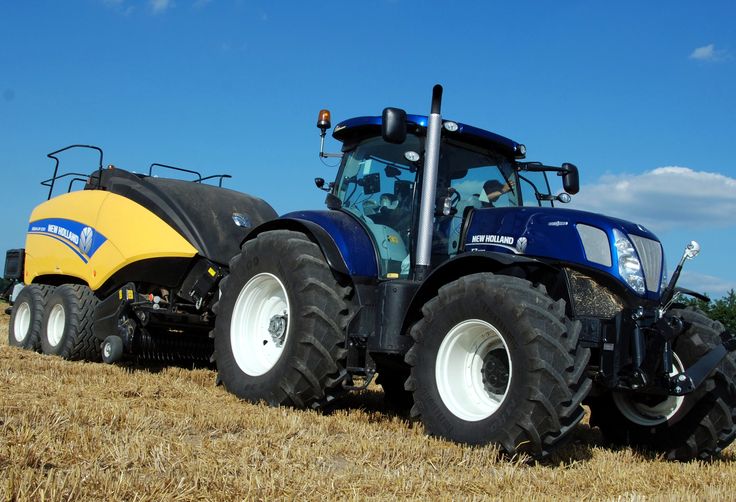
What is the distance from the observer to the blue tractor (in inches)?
176

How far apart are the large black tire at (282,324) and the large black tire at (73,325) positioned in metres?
2.40

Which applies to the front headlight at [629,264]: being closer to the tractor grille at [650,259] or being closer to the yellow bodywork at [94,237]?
the tractor grille at [650,259]

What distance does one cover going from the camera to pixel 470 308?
4758 mm

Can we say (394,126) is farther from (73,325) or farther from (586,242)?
(73,325)

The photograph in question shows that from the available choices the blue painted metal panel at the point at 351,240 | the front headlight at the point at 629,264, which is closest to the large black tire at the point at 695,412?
the front headlight at the point at 629,264

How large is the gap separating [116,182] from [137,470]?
19.1 ft

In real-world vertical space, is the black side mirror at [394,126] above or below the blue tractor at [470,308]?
above

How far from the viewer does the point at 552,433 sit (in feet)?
13.9

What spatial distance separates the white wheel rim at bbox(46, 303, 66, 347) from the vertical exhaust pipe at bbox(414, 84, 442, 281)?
5.09 m

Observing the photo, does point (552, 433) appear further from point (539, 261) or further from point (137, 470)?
point (137, 470)

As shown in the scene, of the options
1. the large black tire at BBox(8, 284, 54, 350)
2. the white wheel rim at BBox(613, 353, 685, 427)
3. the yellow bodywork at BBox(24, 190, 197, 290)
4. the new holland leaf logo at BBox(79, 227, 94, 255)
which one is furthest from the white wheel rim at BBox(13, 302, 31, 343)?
the white wheel rim at BBox(613, 353, 685, 427)

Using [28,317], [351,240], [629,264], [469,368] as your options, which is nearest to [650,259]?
[629,264]

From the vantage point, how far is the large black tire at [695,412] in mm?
4988

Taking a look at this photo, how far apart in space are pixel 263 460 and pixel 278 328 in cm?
250
